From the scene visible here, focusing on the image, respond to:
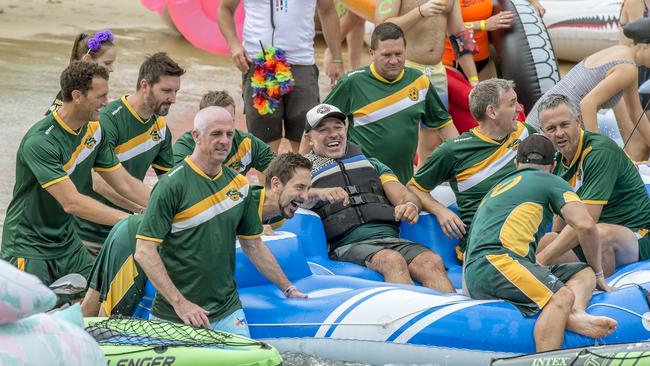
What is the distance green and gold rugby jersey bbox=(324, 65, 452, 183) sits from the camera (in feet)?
26.9

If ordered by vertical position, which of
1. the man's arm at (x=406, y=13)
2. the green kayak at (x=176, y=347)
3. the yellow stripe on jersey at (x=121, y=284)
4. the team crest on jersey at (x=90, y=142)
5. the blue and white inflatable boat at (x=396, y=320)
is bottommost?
the blue and white inflatable boat at (x=396, y=320)

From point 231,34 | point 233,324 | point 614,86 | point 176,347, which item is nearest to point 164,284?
point 176,347

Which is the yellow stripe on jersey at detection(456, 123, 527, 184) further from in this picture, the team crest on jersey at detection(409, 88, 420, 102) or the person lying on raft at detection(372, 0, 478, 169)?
the person lying on raft at detection(372, 0, 478, 169)

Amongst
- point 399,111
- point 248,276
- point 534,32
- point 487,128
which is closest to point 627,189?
point 487,128

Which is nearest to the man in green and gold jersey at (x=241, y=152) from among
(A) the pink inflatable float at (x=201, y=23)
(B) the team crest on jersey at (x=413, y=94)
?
(B) the team crest on jersey at (x=413, y=94)

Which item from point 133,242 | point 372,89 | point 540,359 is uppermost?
point 372,89

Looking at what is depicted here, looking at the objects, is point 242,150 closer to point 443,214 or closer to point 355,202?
point 355,202

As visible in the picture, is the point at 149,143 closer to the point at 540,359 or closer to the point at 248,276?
the point at 248,276

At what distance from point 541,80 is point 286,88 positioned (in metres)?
2.66

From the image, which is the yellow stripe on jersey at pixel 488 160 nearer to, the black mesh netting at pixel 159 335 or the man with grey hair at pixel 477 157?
the man with grey hair at pixel 477 157

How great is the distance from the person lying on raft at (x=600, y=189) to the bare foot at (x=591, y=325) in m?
0.79

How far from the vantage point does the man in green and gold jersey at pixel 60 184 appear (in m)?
6.67

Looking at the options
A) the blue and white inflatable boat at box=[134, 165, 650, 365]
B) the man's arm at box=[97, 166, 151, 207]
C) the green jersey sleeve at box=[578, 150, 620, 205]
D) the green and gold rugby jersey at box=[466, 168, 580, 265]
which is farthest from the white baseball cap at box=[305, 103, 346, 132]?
the green jersey sleeve at box=[578, 150, 620, 205]

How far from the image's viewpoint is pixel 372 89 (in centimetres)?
827
